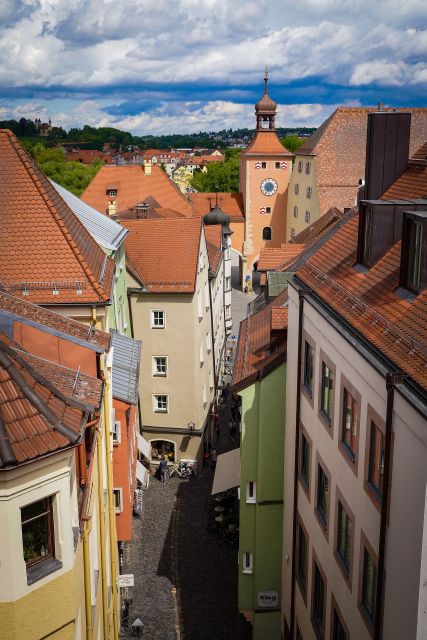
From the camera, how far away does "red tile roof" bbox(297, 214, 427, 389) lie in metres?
10.4

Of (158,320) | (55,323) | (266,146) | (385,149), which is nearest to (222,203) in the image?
(266,146)

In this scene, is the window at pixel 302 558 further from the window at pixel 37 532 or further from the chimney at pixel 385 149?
the window at pixel 37 532

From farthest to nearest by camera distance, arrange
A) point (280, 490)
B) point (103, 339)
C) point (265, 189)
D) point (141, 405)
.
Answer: point (265, 189)
point (141, 405)
point (280, 490)
point (103, 339)

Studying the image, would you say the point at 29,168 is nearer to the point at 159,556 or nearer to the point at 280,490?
the point at 280,490

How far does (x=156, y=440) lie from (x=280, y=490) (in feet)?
52.6

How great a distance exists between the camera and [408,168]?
1605cm

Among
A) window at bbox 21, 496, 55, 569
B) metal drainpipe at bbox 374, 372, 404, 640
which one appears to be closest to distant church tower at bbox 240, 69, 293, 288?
metal drainpipe at bbox 374, 372, 404, 640

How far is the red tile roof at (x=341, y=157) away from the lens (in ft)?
196

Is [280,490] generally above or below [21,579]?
below

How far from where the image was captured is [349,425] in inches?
521

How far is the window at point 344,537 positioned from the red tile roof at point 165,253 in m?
19.1

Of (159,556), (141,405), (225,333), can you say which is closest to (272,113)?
(225,333)

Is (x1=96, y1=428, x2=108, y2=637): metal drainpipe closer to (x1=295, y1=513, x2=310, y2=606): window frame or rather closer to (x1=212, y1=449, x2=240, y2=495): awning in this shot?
(x1=295, y1=513, x2=310, y2=606): window frame

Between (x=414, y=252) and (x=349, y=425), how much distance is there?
347 cm
